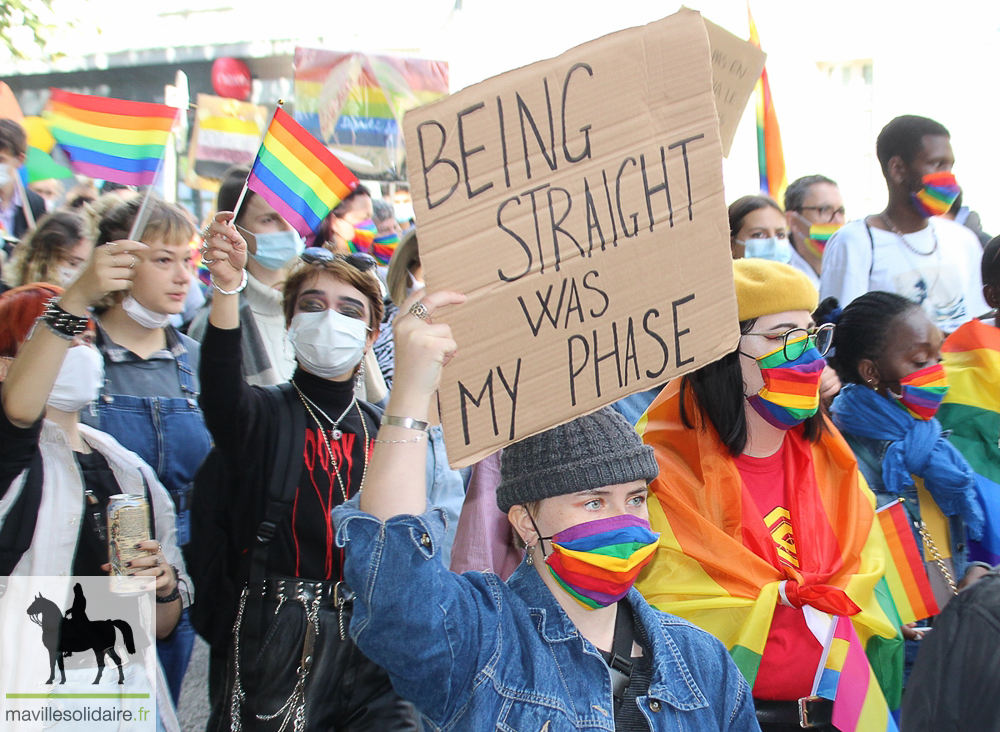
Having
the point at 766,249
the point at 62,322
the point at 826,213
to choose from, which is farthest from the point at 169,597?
the point at 826,213

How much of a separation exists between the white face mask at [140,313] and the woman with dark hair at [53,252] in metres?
0.55

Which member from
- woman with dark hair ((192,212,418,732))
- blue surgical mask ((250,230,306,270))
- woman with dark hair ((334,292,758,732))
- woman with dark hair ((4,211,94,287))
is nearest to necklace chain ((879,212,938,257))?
blue surgical mask ((250,230,306,270))

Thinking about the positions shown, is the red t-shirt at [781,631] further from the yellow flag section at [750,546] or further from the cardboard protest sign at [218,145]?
the cardboard protest sign at [218,145]

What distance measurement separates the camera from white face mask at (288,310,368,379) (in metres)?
2.97

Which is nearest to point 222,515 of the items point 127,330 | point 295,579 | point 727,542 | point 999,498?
point 295,579

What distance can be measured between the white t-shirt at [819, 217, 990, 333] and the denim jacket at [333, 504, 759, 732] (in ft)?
10.1

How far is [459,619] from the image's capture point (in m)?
1.79

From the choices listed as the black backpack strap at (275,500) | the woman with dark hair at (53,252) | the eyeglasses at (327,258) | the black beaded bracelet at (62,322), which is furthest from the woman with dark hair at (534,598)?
the woman with dark hair at (53,252)

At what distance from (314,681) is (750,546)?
131cm

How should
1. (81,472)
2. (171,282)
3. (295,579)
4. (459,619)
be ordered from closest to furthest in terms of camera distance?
(459,619)
(295,579)
(81,472)
(171,282)

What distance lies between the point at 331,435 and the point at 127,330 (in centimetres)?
118

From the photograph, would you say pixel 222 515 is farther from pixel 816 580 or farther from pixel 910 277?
pixel 910 277

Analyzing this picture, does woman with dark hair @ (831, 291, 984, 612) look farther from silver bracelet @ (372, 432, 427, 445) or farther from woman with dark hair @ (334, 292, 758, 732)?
silver bracelet @ (372, 432, 427, 445)

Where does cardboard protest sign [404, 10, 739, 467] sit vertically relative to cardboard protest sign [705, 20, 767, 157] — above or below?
below
